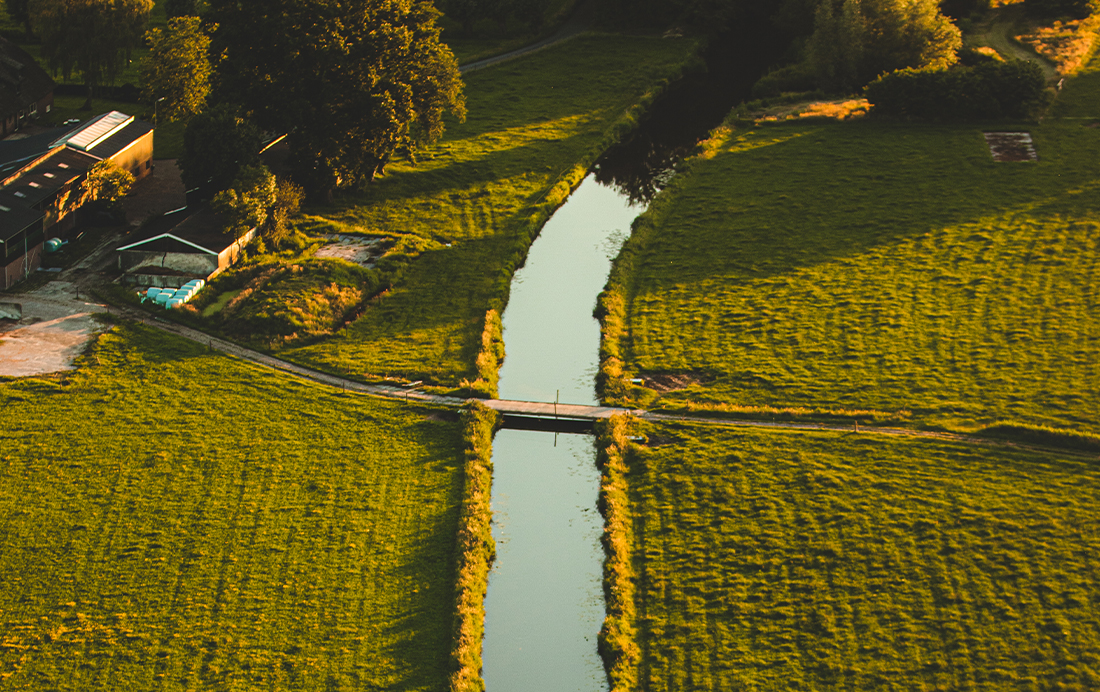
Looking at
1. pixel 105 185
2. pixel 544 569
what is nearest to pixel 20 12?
pixel 105 185

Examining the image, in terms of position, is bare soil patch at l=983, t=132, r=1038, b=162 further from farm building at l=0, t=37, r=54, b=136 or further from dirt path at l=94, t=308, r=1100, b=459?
farm building at l=0, t=37, r=54, b=136

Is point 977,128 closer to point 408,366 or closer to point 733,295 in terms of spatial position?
point 733,295

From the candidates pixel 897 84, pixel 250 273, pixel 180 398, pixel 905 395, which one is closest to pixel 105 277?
pixel 250 273

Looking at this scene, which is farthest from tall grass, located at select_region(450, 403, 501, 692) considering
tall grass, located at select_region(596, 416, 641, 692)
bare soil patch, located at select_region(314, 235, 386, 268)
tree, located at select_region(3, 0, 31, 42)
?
tree, located at select_region(3, 0, 31, 42)

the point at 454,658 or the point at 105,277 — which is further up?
the point at 105,277

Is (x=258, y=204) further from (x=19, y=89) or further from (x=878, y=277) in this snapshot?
(x=878, y=277)
